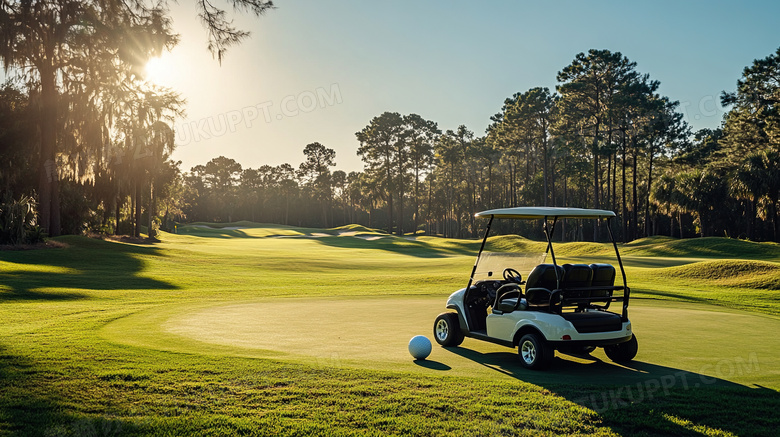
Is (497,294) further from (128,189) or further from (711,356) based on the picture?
(128,189)

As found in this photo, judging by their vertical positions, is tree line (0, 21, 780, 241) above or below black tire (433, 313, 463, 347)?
above

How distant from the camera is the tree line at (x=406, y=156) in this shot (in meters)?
29.4

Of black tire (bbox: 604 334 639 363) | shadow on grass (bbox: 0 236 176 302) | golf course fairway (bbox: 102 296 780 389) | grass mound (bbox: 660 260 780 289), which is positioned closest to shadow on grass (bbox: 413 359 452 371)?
golf course fairway (bbox: 102 296 780 389)

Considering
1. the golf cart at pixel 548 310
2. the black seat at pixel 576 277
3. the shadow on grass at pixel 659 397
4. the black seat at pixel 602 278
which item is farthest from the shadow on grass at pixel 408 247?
the shadow on grass at pixel 659 397

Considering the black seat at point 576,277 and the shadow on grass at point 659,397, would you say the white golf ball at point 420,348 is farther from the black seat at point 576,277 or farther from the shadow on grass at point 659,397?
the black seat at point 576,277

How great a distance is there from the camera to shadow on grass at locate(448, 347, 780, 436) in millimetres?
5238

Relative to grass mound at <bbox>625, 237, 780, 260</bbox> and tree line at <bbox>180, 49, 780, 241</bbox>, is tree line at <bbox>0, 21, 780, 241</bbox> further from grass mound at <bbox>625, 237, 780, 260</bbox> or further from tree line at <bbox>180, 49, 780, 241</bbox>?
grass mound at <bbox>625, 237, 780, 260</bbox>

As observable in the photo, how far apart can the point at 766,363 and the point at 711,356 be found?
672 mm

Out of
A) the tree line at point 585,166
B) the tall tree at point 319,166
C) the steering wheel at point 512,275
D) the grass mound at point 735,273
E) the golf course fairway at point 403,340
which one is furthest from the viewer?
the tall tree at point 319,166

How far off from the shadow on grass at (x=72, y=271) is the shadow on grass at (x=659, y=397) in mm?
14190

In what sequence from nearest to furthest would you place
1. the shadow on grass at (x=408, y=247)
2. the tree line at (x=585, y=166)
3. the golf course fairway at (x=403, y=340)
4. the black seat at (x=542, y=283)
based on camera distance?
the golf course fairway at (x=403, y=340)
the black seat at (x=542, y=283)
the shadow on grass at (x=408, y=247)
the tree line at (x=585, y=166)

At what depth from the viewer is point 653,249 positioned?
141 ft

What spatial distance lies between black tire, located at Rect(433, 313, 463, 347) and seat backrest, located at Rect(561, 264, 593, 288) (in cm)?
210

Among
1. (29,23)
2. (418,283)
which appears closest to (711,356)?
(418,283)
